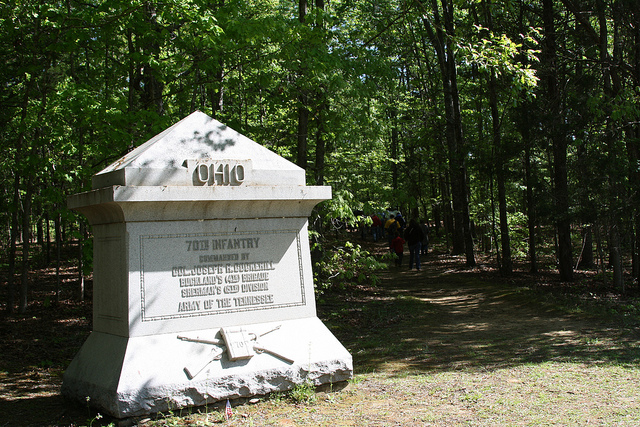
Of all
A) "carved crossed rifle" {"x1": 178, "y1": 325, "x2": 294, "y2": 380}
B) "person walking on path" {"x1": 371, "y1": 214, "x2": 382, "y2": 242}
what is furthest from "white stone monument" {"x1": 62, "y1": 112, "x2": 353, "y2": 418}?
"person walking on path" {"x1": 371, "y1": 214, "x2": 382, "y2": 242}

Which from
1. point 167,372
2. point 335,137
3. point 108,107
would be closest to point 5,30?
point 108,107

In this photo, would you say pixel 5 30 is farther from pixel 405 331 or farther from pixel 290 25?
pixel 405 331

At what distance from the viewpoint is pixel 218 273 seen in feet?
17.1

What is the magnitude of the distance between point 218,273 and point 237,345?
0.70 m

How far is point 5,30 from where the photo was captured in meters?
8.94

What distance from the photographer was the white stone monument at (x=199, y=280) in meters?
4.72

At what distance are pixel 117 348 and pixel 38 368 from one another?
3.24m

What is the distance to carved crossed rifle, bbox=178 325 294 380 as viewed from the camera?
4.90 metres

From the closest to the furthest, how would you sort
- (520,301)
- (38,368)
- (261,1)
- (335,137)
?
(38,368), (335,137), (520,301), (261,1)

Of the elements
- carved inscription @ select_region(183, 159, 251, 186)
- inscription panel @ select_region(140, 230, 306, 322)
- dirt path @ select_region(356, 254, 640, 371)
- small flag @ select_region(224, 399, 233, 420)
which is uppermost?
carved inscription @ select_region(183, 159, 251, 186)

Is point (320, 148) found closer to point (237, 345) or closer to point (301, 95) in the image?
point (301, 95)

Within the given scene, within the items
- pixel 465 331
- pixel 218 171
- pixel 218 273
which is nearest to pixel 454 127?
pixel 465 331

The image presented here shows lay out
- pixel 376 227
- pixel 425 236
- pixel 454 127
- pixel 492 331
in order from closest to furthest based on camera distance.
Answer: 1. pixel 492 331
2. pixel 454 127
3. pixel 425 236
4. pixel 376 227

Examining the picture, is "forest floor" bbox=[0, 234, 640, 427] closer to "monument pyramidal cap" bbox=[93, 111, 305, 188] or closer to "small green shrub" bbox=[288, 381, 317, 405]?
"small green shrub" bbox=[288, 381, 317, 405]
